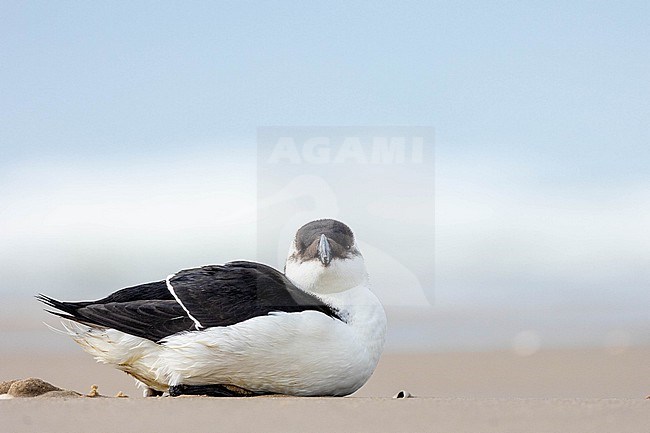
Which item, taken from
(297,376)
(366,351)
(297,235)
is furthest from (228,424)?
(297,235)

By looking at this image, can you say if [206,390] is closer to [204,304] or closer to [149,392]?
[204,304]

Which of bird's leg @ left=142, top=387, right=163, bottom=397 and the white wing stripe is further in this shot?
bird's leg @ left=142, top=387, right=163, bottom=397

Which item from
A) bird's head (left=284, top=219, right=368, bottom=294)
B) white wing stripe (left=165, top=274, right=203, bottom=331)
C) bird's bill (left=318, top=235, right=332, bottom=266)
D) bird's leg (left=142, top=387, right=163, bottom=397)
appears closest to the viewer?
white wing stripe (left=165, top=274, right=203, bottom=331)

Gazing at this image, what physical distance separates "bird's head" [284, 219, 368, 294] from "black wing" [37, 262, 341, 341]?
13 cm

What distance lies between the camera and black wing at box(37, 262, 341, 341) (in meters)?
5.61

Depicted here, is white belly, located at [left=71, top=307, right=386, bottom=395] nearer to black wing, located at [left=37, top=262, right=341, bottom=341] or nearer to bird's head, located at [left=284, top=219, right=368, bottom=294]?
black wing, located at [left=37, top=262, right=341, bottom=341]

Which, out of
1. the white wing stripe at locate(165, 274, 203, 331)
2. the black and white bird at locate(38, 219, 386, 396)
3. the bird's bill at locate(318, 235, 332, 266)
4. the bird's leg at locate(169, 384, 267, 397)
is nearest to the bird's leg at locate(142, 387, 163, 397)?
the black and white bird at locate(38, 219, 386, 396)

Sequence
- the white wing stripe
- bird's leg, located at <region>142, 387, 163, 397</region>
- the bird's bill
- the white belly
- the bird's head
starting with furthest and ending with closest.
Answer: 1. bird's leg, located at <region>142, 387, 163, 397</region>
2. the bird's head
3. the bird's bill
4. the white wing stripe
5. the white belly

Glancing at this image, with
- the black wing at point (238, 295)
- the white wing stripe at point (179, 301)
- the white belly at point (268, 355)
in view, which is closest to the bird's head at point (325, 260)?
the black wing at point (238, 295)

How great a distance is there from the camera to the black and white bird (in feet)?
18.1

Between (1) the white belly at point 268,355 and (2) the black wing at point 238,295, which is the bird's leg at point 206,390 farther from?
(2) the black wing at point 238,295

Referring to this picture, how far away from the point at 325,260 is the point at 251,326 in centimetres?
62

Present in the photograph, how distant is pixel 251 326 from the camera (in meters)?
5.50

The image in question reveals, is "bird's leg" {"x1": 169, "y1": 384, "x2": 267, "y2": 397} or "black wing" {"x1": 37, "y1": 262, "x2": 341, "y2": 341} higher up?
"black wing" {"x1": 37, "y1": 262, "x2": 341, "y2": 341}
